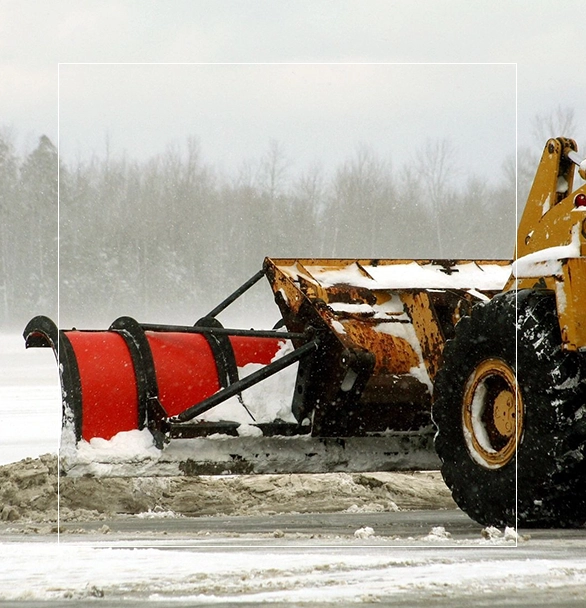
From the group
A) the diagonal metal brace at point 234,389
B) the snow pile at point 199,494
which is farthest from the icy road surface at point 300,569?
the snow pile at point 199,494

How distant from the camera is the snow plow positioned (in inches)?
258

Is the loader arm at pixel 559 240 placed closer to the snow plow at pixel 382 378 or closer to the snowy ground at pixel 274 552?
the snow plow at pixel 382 378

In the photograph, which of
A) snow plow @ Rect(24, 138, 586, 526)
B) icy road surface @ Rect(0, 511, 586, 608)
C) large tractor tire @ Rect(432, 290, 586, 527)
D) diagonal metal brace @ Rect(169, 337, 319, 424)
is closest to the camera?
icy road surface @ Rect(0, 511, 586, 608)

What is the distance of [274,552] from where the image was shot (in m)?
6.01

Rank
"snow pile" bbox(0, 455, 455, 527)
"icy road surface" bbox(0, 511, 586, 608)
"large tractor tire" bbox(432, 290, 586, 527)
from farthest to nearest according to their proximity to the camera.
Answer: "snow pile" bbox(0, 455, 455, 527), "large tractor tire" bbox(432, 290, 586, 527), "icy road surface" bbox(0, 511, 586, 608)

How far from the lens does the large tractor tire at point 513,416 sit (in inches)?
254

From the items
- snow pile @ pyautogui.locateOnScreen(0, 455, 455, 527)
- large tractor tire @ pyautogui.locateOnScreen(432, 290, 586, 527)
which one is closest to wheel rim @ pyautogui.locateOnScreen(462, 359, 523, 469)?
large tractor tire @ pyautogui.locateOnScreen(432, 290, 586, 527)

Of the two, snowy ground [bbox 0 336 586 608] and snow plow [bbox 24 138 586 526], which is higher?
Answer: snow plow [bbox 24 138 586 526]

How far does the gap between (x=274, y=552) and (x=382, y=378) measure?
2.30m

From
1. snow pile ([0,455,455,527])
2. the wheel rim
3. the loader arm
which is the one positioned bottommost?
snow pile ([0,455,455,527])

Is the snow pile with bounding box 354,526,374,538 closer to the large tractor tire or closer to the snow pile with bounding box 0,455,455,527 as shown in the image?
the large tractor tire

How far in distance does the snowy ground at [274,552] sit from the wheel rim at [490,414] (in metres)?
0.41

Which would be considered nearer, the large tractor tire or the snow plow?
the large tractor tire

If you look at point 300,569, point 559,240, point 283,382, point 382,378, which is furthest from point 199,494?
point 300,569
